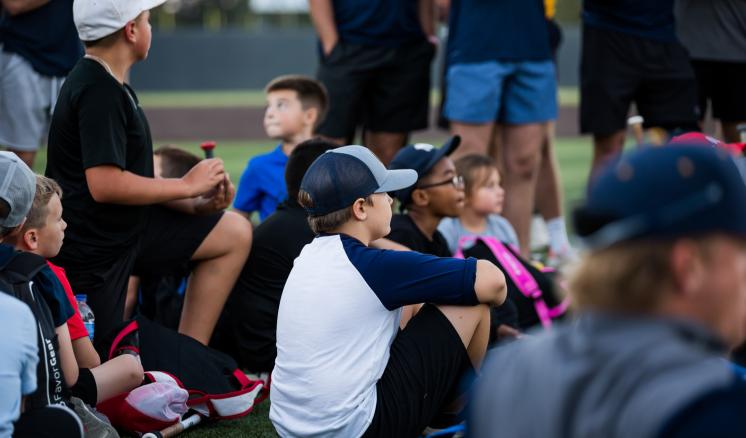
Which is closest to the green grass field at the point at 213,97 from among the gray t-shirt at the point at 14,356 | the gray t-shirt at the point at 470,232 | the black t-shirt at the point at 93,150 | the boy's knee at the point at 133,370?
the gray t-shirt at the point at 470,232

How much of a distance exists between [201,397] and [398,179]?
3.38ft

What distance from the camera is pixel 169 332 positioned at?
391 cm

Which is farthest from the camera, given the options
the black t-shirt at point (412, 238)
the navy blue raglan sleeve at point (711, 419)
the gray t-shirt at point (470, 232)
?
the gray t-shirt at point (470, 232)

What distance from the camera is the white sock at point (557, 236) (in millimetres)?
6562

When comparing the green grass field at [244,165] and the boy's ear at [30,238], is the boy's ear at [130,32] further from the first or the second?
the green grass field at [244,165]

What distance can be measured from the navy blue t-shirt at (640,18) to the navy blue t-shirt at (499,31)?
448mm

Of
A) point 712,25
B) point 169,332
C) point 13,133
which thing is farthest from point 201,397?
point 712,25

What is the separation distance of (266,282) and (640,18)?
9.64 feet

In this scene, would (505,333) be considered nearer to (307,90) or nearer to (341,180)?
(341,180)

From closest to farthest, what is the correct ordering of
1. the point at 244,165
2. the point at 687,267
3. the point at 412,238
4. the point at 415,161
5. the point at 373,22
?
the point at 687,267 → the point at 412,238 → the point at 415,161 → the point at 373,22 → the point at 244,165

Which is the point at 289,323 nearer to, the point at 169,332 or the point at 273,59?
the point at 169,332

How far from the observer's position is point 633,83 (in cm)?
621

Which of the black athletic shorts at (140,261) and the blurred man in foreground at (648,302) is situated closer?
the blurred man in foreground at (648,302)

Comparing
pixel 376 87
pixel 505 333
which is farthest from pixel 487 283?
pixel 376 87
